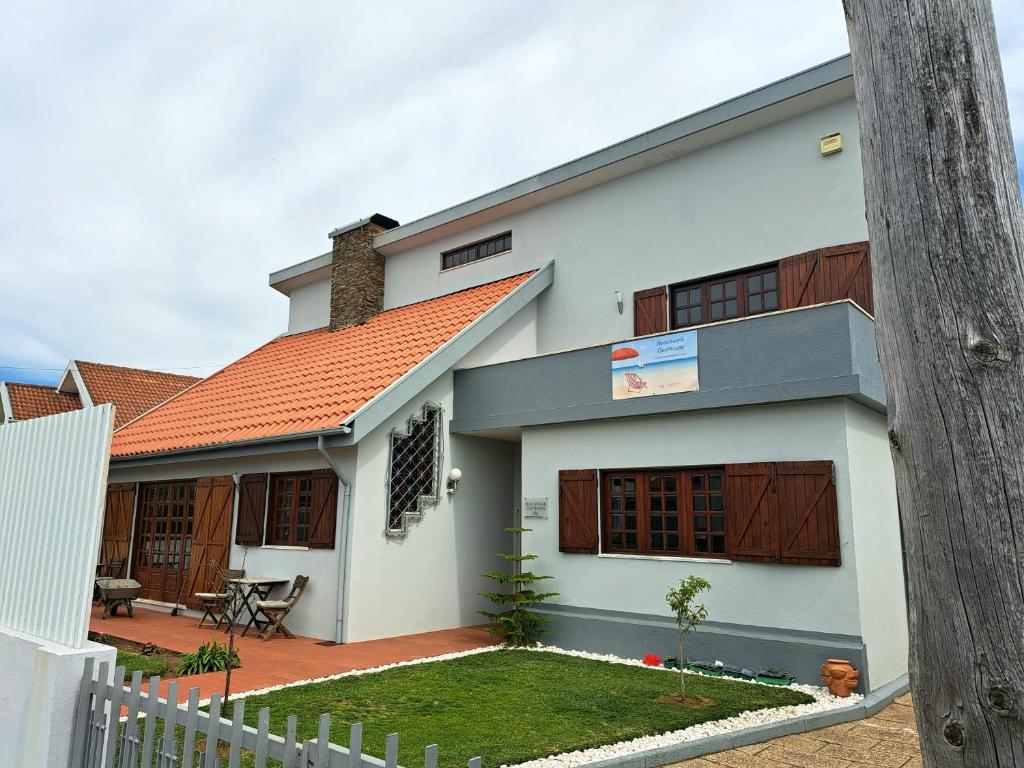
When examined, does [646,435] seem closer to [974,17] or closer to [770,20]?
[770,20]

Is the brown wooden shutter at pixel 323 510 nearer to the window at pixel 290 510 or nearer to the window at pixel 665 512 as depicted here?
the window at pixel 290 510

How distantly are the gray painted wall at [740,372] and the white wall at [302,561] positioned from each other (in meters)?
2.86

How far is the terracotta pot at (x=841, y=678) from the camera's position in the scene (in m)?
7.40

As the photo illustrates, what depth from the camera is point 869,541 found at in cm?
819

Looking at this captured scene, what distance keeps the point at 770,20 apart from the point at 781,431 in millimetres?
4374

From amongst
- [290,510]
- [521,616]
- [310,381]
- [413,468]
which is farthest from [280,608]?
[310,381]

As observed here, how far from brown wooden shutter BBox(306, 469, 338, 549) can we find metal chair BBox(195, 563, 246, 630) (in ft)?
4.20

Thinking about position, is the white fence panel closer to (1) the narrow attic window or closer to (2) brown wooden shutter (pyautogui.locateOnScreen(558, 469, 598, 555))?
(1) the narrow attic window

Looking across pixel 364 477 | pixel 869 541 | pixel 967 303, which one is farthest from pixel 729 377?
pixel 967 303

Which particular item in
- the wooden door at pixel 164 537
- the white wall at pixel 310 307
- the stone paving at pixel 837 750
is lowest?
the stone paving at pixel 837 750

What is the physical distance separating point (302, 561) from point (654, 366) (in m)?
5.99

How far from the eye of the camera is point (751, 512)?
851 cm

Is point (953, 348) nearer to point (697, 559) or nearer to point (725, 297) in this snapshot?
point (697, 559)

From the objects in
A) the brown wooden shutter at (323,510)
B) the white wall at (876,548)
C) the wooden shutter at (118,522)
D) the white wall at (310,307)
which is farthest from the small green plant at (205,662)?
the white wall at (310,307)
